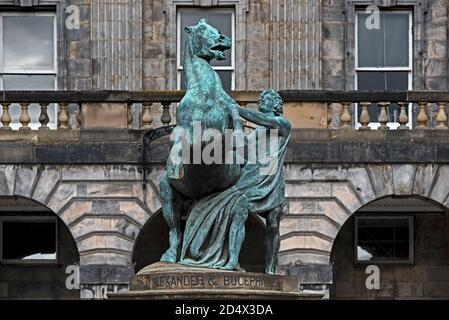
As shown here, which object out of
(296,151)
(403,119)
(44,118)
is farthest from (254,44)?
(44,118)

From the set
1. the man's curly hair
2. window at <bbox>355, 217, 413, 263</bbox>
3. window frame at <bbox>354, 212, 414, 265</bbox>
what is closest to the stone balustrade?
window frame at <bbox>354, 212, 414, 265</bbox>

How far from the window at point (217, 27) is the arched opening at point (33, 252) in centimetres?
339

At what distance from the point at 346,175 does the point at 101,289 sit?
4.30 meters

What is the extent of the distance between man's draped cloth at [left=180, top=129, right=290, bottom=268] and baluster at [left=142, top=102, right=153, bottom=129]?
28.6ft

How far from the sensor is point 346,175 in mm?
35750

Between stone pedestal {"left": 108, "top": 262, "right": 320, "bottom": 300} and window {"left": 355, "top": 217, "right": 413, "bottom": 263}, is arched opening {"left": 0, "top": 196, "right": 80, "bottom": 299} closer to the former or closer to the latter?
window {"left": 355, "top": 217, "right": 413, "bottom": 263}

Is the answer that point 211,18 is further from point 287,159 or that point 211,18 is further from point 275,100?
point 275,100

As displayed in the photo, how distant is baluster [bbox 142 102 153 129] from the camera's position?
35719 mm

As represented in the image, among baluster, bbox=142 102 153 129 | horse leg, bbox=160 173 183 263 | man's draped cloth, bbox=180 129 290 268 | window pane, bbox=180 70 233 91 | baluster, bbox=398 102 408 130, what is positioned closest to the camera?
man's draped cloth, bbox=180 129 290 268

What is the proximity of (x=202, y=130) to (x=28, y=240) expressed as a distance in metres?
13.4

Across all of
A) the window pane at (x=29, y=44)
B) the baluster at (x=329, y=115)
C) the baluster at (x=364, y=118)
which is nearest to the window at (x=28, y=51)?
the window pane at (x=29, y=44)

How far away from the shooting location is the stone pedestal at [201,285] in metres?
26.0

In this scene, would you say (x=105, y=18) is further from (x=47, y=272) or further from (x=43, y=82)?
(x=47, y=272)

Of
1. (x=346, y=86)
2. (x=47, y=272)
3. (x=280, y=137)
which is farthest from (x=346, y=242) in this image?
(x=280, y=137)
